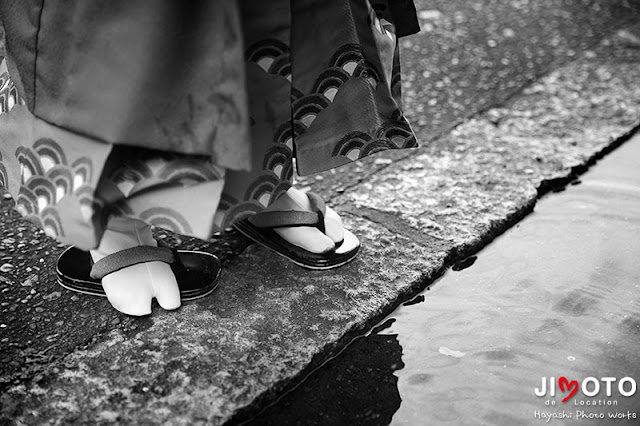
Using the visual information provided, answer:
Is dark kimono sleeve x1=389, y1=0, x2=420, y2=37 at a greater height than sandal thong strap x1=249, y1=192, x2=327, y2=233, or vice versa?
dark kimono sleeve x1=389, y1=0, x2=420, y2=37

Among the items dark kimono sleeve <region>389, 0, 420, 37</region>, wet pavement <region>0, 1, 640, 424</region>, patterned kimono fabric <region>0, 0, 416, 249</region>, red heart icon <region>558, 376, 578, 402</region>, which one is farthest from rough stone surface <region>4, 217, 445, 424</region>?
dark kimono sleeve <region>389, 0, 420, 37</region>

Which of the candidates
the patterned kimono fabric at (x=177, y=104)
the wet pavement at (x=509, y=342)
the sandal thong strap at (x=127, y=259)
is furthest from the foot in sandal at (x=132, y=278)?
the wet pavement at (x=509, y=342)

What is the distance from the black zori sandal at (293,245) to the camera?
4.28ft

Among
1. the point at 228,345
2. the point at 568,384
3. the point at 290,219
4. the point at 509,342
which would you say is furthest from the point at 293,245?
the point at 568,384

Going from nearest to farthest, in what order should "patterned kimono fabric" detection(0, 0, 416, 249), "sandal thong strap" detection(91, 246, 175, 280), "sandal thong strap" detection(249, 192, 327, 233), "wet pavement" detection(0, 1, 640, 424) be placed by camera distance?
"patterned kimono fabric" detection(0, 0, 416, 249) → "wet pavement" detection(0, 1, 640, 424) → "sandal thong strap" detection(91, 246, 175, 280) → "sandal thong strap" detection(249, 192, 327, 233)

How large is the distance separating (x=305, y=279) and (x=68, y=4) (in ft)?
1.99

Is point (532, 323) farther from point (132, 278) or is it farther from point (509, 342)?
point (132, 278)

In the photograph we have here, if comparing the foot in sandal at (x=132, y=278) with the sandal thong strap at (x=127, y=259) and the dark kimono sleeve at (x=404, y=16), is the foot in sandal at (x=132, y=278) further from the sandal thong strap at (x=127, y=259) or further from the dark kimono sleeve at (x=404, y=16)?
the dark kimono sleeve at (x=404, y=16)

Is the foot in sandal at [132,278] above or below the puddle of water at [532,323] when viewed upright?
above

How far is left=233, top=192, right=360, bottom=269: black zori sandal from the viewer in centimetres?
130

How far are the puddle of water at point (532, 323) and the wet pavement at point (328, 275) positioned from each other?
0.05 meters

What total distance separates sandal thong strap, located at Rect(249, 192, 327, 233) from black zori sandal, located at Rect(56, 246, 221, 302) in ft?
0.36

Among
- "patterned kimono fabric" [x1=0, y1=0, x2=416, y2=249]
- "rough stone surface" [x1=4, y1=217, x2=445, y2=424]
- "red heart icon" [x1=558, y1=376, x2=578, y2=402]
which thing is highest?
"patterned kimono fabric" [x1=0, y1=0, x2=416, y2=249]

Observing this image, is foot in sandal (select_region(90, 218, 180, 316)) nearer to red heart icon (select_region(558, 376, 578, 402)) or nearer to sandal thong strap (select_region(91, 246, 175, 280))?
sandal thong strap (select_region(91, 246, 175, 280))
